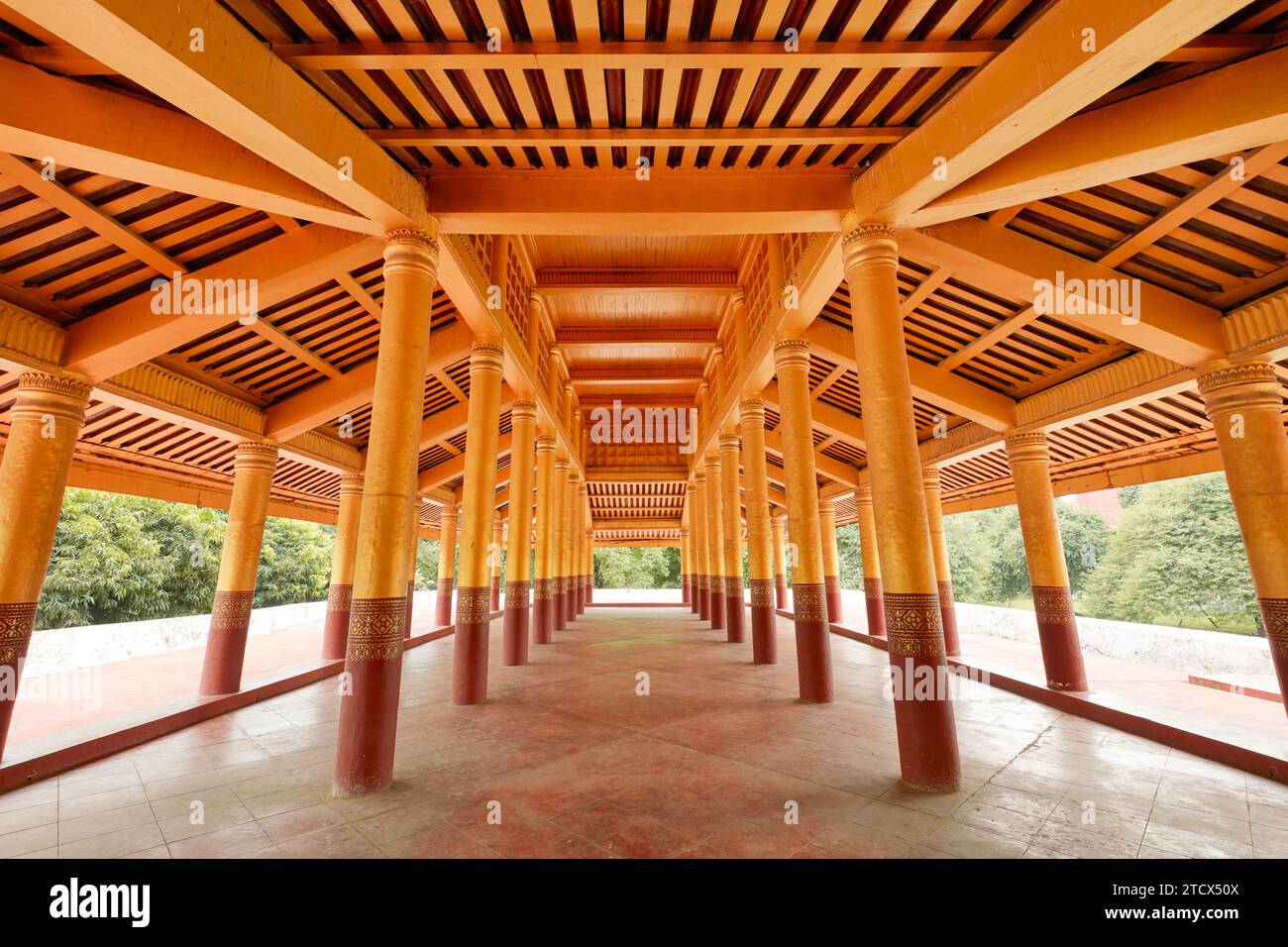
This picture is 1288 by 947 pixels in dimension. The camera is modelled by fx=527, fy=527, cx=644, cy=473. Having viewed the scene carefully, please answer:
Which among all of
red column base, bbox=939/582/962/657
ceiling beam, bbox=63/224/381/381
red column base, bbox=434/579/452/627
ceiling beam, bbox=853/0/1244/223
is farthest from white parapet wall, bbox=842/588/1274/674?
ceiling beam, bbox=63/224/381/381

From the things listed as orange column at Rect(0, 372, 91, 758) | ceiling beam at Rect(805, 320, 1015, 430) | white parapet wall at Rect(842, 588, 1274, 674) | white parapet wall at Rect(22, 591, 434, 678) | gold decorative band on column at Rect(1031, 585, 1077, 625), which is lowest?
white parapet wall at Rect(842, 588, 1274, 674)

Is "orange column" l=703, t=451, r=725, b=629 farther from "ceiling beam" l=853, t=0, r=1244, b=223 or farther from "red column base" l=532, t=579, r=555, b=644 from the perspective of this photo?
"ceiling beam" l=853, t=0, r=1244, b=223

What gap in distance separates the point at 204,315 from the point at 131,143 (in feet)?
8.82

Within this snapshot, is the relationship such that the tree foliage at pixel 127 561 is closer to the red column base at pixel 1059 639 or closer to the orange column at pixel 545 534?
the orange column at pixel 545 534

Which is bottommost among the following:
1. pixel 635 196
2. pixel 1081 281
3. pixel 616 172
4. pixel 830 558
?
pixel 830 558

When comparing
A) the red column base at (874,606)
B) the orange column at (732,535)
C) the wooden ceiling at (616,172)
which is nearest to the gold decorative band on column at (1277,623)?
the wooden ceiling at (616,172)

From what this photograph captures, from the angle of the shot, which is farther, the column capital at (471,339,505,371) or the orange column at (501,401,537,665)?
the orange column at (501,401,537,665)

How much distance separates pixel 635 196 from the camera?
5.87 metres

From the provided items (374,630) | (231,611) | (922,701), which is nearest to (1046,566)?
(922,701)

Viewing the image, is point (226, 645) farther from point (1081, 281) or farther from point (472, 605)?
point (1081, 281)

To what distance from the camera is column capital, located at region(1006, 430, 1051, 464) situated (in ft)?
30.0

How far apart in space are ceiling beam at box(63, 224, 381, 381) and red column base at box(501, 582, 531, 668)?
21.3 feet

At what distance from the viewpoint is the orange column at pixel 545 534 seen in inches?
579
